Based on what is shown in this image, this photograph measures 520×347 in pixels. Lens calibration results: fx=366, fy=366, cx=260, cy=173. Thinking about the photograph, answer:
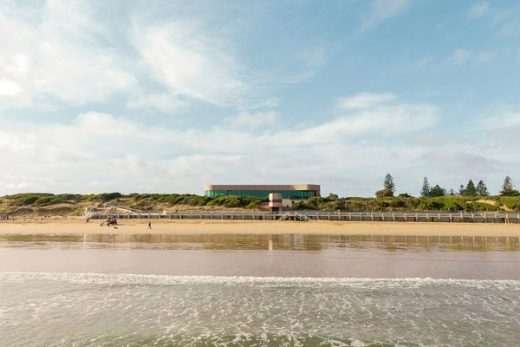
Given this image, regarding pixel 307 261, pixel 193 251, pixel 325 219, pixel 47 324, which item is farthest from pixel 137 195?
pixel 47 324

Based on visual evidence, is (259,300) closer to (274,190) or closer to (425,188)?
(274,190)

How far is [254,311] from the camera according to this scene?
11188 millimetres

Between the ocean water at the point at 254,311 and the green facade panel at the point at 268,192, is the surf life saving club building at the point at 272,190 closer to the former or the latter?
the green facade panel at the point at 268,192

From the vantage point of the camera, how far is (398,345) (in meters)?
8.62

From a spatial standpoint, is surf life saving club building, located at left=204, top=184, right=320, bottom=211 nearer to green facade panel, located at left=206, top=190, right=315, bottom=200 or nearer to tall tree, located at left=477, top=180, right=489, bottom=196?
green facade panel, located at left=206, top=190, right=315, bottom=200

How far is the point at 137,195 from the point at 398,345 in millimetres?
93614

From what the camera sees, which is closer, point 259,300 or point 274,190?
point 259,300

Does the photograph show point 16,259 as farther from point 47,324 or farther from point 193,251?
point 47,324

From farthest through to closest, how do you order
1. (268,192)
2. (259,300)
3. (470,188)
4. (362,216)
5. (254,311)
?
(470,188)
(268,192)
(362,216)
(259,300)
(254,311)

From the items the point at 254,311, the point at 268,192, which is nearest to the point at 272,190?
the point at 268,192

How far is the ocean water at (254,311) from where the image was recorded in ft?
29.6

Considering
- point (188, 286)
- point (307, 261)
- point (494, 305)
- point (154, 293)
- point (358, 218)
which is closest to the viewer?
point (494, 305)

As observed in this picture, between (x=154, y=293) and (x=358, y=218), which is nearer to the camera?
(x=154, y=293)

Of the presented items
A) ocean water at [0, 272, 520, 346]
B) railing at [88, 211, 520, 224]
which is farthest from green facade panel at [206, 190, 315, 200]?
ocean water at [0, 272, 520, 346]
